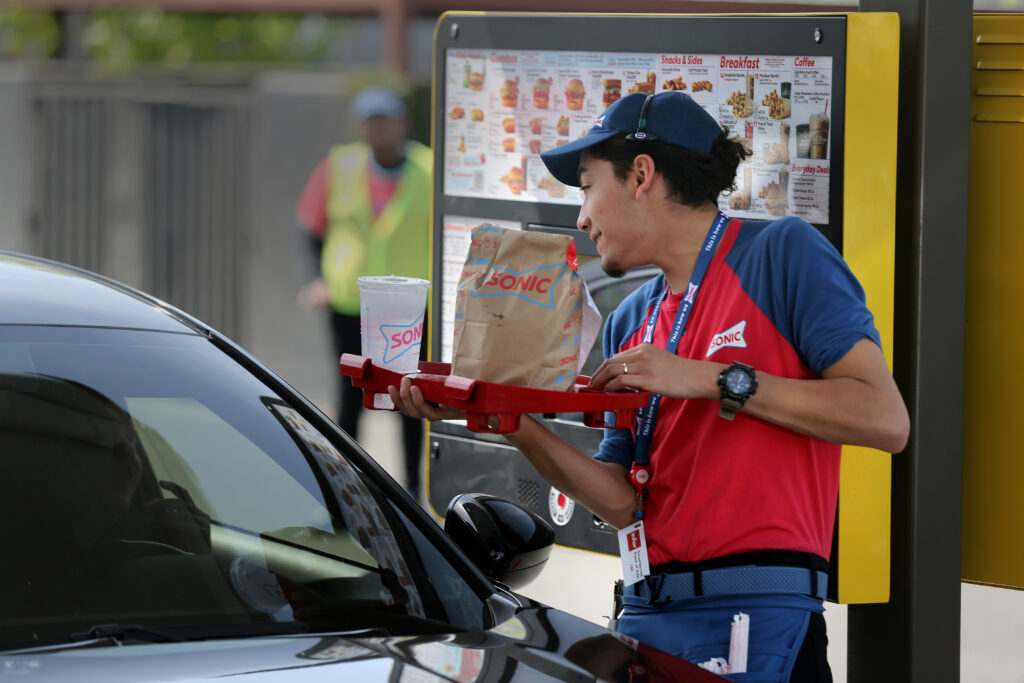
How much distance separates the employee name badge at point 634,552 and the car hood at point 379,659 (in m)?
0.21

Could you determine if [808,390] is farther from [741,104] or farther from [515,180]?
[515,180]

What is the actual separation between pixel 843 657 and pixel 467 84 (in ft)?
8.00

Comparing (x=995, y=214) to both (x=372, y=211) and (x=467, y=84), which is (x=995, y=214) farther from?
(x=372, y=211)

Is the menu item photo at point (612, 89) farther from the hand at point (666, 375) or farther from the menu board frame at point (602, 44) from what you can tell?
the hand at point (666, 375)

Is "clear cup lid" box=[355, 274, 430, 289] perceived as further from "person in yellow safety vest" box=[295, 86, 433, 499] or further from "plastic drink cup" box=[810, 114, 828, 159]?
"person in yellow safety vest" box=[295, 86, 433, 499]

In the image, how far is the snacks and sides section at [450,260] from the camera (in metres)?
3.53

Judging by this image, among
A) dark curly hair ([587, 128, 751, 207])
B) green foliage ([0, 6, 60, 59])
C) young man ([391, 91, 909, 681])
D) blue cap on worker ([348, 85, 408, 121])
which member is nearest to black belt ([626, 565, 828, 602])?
young man ([391, 91, 909, 681])

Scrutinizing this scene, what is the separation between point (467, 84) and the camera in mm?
3492

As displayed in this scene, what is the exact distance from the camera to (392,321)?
7.20ft

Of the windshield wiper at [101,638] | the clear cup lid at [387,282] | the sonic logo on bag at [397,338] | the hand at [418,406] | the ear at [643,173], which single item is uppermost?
the ear at [643,173]

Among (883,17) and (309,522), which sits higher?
(883,17)

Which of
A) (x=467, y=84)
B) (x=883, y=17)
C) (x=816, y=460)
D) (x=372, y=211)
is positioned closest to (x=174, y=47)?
(x=372, y=211)

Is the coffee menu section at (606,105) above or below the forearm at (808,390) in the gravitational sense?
above

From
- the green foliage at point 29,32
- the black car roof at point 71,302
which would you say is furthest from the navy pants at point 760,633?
the green foliage at point 29,32
